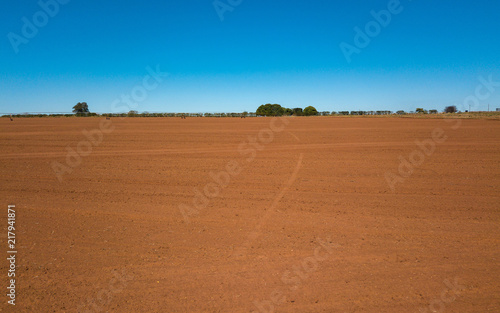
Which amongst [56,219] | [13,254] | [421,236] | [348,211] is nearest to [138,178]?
[56,219]

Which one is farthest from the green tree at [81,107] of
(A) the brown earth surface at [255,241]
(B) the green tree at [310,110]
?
(A) the brown earth surface at [255,241]

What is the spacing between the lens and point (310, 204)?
6.68 m

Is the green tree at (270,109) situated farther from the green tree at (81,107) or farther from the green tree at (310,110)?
the green tree at (81,107)

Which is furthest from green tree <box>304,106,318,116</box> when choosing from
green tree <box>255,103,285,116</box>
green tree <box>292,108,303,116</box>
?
green tree <box>255,103,285,116</box>

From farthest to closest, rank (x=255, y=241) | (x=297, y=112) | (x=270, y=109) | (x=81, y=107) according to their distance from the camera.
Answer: (x=270, y=109) → (x=297, y=112) → (x=81, y=107) → (x=255, y=241)

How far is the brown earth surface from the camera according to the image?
346 centimetres

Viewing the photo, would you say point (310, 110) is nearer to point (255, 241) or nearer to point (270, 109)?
Result: point (270, 109)

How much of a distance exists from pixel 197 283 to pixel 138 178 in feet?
20.9

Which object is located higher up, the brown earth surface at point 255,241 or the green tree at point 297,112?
the green tree at point 297,112

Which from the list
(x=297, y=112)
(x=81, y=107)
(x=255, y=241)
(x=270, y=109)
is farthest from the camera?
(x=270, y=109)

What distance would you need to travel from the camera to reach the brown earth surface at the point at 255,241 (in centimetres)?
346

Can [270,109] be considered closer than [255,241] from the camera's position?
No

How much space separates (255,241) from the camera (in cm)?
485

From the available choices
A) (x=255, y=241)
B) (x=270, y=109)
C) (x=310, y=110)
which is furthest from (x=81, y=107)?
(x=255, y=241)
